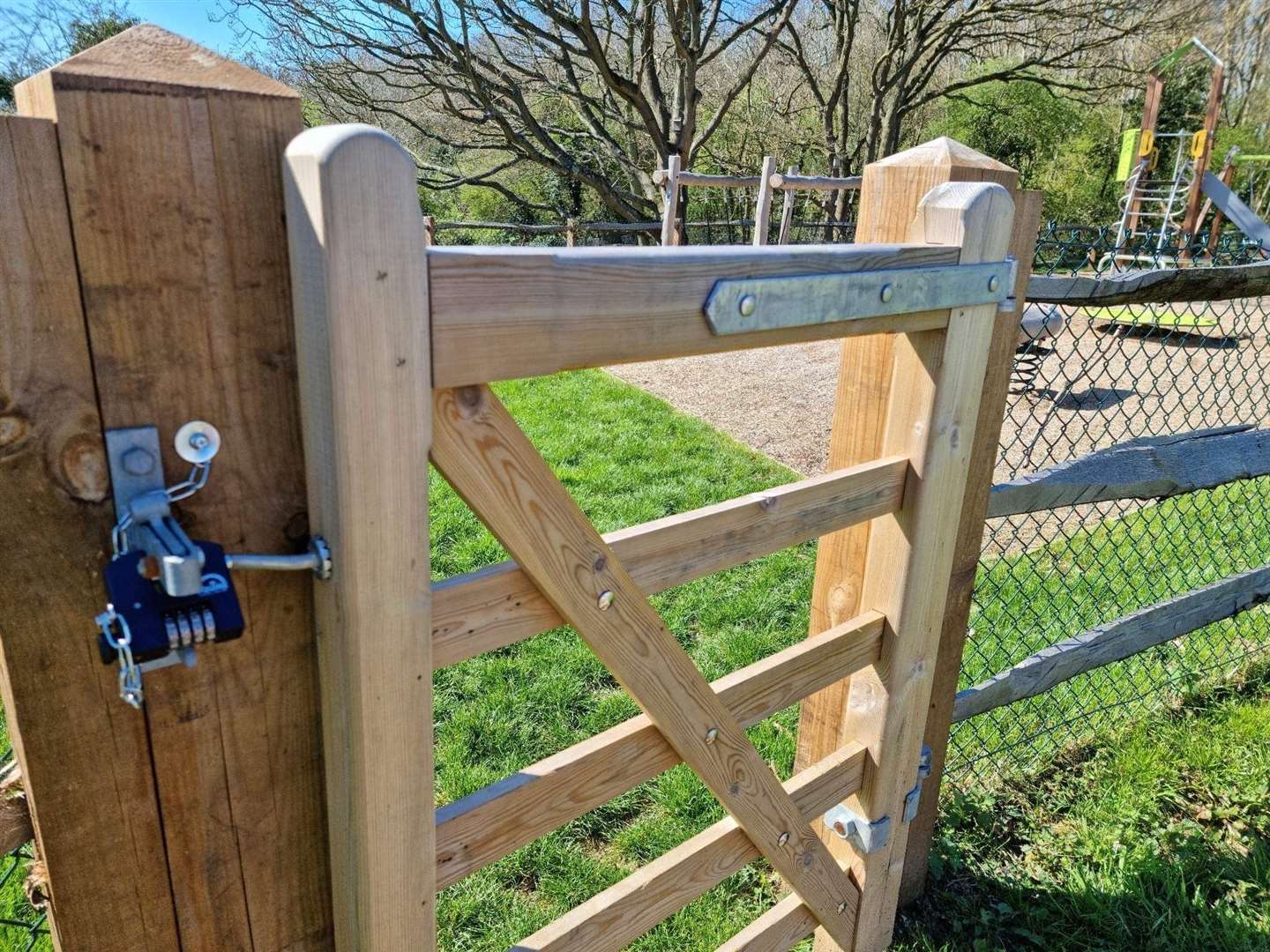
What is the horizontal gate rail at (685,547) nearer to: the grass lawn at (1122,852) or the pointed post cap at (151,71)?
the pointed post cap at (151,71)

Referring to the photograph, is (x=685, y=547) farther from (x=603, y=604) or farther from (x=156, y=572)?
(x=156, y=572)

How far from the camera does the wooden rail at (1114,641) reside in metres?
2.45

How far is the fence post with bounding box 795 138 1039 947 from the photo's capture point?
172 cm

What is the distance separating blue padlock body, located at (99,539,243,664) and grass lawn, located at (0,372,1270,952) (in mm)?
1781

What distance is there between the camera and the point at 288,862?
42.9 inches

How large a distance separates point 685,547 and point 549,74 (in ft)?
61.9

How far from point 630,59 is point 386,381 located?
18.4 meters

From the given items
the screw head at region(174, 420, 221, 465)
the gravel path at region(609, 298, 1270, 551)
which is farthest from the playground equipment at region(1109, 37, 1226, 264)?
the screw head at region(174, 420, 221, 465)

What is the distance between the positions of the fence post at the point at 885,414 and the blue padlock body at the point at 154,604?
53.5 inches

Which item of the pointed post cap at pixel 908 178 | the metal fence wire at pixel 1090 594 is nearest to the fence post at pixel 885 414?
the pointed post cap at pixel 908 178

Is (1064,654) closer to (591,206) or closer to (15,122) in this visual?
(15,122)

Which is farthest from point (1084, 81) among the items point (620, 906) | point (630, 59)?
point (620, 906)

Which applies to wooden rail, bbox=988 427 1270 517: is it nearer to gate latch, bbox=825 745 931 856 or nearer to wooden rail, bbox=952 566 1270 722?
wooden rail, bbox=952 566 1270 722

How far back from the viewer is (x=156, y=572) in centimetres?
83
